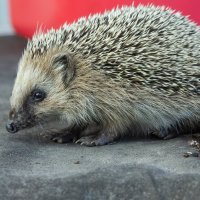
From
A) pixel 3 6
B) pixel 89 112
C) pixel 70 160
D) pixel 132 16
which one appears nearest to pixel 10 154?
pixel 70 160

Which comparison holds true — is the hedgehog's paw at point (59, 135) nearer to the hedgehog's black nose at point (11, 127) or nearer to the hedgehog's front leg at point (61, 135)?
the hedgehog's front leg at point (61, 135)

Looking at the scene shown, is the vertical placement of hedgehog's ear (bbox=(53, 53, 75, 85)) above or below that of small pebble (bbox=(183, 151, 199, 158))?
above

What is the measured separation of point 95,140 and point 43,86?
13.3 inches

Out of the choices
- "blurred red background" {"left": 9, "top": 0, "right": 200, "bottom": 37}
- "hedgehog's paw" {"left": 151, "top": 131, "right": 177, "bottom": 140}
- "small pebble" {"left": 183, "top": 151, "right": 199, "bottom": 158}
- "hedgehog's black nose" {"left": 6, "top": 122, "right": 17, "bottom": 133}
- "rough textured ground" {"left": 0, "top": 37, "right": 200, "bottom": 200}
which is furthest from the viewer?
"blurred red background" {"left": 9, "top": 0, "right": 200, "bottom": 37}

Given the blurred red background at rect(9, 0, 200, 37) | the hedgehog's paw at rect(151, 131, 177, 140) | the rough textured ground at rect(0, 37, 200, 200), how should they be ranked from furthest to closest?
the blurred red background at rect(9, 0, 200, 37)
the hedgehog's paw at rect(151, 131, 177, 140)
the rough textured ground at rect(0, 37, 200, 200)

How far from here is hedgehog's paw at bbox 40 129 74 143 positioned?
2.81 m

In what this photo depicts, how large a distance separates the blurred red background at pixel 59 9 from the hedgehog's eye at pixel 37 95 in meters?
0.76

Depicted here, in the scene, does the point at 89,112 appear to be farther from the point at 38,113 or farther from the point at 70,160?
the point at 70,160

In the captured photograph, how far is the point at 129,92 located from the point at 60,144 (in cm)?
39

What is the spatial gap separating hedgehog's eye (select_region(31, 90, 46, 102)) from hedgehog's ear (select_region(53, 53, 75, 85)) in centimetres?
12

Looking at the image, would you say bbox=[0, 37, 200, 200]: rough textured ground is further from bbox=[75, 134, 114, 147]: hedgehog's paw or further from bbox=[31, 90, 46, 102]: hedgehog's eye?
bbox=[31, 90, 46, 102]: hedgehog's eye

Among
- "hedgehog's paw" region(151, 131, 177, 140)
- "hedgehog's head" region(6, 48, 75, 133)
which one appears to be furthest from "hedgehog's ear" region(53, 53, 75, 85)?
"hedgehog's paw" region(151, 131, 177, 140)

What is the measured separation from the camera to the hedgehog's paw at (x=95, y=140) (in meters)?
2.71

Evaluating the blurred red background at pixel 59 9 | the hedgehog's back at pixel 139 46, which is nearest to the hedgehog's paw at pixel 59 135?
the hedgehog's back at pixel 139 46
